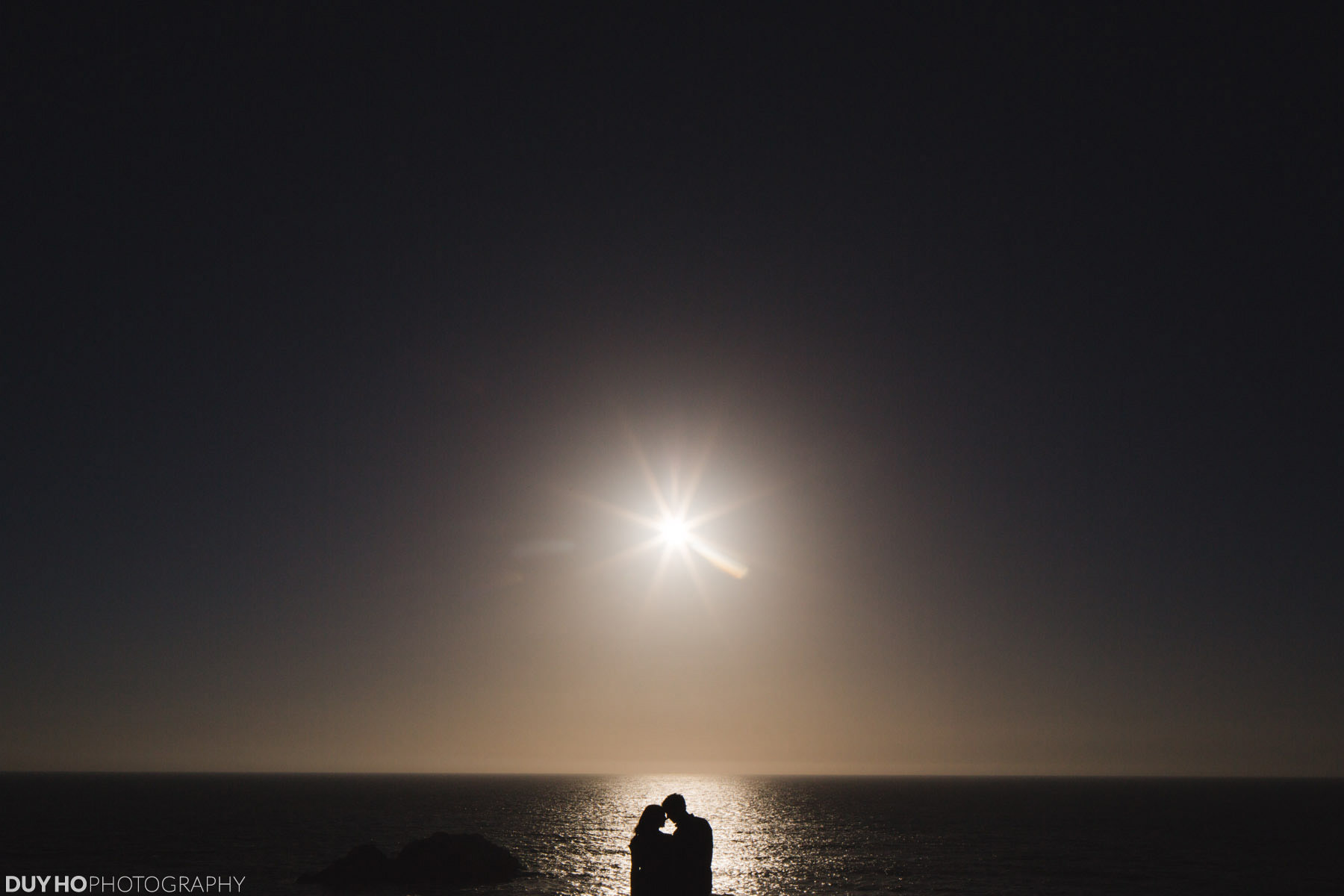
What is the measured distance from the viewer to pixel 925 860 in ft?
255

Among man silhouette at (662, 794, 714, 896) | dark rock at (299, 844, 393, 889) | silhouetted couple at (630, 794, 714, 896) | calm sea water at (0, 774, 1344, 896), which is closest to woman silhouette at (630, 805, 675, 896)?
silhouetted couple at (630, 794, 714, 896)

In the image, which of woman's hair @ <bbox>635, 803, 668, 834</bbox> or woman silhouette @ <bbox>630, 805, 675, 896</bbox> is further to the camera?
woman's hair @ <bbox>635, 803, 668, 834</bbox>

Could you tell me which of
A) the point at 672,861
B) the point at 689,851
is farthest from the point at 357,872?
the point at 689,851

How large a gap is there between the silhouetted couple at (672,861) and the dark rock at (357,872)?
4938 cm

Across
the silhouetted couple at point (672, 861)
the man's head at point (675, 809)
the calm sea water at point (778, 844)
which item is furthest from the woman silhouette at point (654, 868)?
the calm sea water at point (778, 844)

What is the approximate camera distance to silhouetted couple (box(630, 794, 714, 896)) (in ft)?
45.5

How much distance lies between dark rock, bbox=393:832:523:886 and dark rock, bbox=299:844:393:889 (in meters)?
1.01

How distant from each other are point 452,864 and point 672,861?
52.6 metres

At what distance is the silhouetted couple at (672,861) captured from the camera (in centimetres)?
1388

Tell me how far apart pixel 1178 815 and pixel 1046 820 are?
112 feet

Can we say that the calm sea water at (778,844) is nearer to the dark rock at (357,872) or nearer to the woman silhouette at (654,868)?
the dark rock at (357,872)

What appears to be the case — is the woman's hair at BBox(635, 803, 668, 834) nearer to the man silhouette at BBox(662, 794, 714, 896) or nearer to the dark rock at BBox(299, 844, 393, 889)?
the man silhouette at BBox(662, 794, 714, 896)

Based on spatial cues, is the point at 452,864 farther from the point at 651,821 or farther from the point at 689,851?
the point at 689,851

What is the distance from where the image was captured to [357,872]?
184ft
